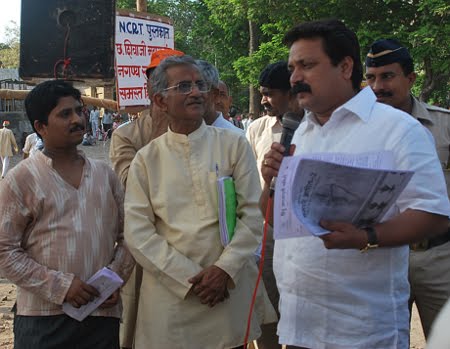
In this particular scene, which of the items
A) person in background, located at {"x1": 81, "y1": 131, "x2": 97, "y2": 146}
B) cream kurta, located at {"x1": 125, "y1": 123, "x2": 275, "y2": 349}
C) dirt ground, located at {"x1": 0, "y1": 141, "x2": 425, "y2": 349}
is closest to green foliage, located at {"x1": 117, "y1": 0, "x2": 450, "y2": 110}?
dirt ground, located at {"x1": 0, "y1": 141, "x2": 425, "y2": 349}

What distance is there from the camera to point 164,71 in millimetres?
3031

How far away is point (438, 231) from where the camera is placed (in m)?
1.96

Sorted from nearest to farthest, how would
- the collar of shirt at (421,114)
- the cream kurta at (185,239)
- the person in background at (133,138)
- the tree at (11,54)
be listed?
the cream kurta at (185,239) → the collar of shirt at (421,114) → the person in background at (133,138) → the tree at (11,54)

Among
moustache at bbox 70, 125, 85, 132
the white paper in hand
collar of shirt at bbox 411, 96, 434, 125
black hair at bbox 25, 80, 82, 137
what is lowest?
the white paper in hand

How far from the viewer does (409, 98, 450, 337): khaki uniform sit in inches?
119

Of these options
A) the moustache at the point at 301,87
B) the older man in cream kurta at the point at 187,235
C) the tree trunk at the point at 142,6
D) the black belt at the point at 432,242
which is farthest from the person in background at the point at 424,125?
the tree trunk at the point at 142,6

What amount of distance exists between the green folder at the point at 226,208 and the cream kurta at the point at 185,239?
0.03m

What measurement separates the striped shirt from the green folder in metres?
0.58

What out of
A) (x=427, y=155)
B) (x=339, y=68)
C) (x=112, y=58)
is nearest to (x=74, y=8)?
(x=112, y=58)

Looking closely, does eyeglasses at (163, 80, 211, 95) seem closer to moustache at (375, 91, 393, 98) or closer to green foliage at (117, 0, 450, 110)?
moustache at (375, 91, 393, 98)

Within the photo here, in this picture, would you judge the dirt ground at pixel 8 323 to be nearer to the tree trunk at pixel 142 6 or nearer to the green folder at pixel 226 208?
the green folder at pixel 226 208

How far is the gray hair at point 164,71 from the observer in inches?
119

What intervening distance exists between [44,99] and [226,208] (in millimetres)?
1069

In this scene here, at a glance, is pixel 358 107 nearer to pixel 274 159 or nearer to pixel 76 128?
pixel 274 159
